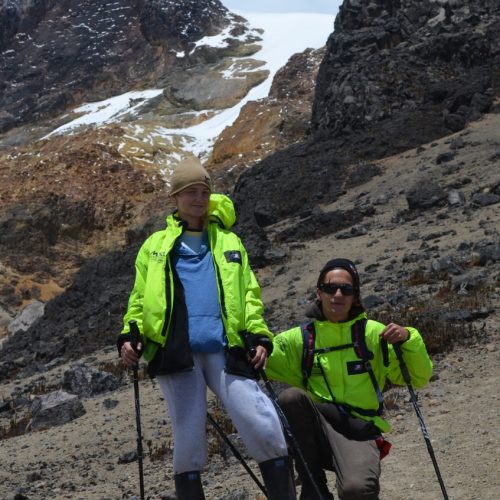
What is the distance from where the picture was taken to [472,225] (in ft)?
52.2

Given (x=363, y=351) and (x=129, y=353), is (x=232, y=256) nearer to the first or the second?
(x=129, y=353)

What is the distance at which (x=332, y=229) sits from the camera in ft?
68.3

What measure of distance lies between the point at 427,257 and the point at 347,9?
26.7m

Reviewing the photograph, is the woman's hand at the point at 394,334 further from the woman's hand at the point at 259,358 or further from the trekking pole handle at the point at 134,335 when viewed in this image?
the trekking pole handle at the point at 134,335

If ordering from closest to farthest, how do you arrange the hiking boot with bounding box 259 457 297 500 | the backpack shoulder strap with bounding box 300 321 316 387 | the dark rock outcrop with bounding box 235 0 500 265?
the hiking boot with bounding box 259 457 297 500
the backpack shoulder strap with bounding box 300 321 316 387
the dark rock outcrop with bounding box 235 0 500 265

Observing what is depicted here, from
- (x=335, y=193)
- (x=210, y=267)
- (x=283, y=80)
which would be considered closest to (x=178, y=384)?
(x=210, y=267)

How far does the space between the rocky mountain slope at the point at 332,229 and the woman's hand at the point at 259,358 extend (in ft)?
5.47

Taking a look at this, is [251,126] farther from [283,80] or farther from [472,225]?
[472,225]

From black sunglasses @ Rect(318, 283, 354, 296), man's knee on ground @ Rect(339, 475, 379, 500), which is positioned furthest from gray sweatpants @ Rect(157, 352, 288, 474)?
black sunglasses @ Rect(318, 283, 354, 296)

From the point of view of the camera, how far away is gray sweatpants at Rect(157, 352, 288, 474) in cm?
379

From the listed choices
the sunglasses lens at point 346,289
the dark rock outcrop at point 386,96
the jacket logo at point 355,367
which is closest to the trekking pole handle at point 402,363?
the jacket logo at point 355,367

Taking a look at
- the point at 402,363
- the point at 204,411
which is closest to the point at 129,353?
the point at 204,411

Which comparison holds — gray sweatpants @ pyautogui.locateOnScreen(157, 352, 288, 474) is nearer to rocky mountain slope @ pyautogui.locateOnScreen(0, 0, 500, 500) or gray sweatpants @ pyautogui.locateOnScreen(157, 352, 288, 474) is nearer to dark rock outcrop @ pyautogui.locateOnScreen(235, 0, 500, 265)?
rocky mountain slope @ pyautogui.locateOnScreen(0, 0, 500, 500)

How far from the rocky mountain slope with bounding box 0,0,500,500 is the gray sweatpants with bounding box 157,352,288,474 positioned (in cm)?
153
